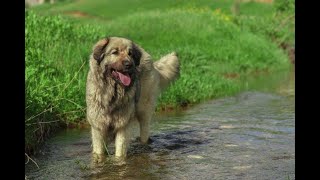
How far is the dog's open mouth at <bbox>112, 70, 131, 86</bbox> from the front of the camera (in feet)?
21.2

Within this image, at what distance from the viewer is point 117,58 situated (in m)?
6.36

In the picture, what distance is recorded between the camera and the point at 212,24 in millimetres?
24078

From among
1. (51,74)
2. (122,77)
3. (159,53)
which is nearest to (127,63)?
(122,77)

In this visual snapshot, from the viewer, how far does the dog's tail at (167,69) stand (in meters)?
8.66

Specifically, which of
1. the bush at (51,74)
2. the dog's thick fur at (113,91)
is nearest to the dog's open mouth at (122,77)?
the dog's thick fur at (113,91)

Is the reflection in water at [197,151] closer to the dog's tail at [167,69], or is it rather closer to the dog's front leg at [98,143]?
the dog's front leg at [98,143]

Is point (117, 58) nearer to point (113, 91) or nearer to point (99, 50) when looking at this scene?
point (99, 50)

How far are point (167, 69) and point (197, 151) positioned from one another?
1905mm

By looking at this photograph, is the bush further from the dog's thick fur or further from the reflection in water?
the dog's thick fur

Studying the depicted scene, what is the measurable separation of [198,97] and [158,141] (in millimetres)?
4712

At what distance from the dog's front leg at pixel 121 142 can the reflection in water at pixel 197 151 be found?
13 cm

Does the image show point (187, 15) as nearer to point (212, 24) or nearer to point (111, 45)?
point (212, 24)
